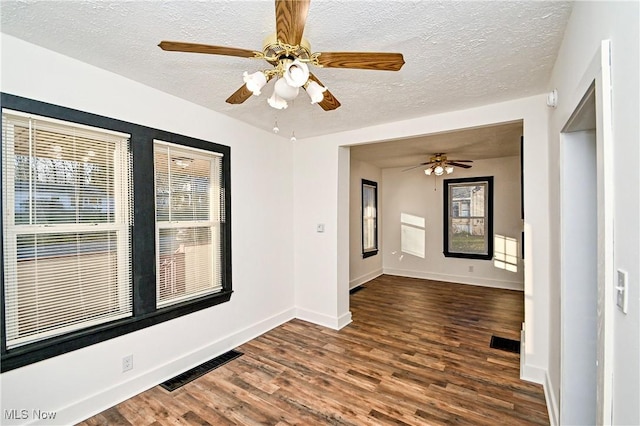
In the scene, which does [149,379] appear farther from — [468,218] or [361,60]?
[468,218]

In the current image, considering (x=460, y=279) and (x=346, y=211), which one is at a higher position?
(x=346, y=211)

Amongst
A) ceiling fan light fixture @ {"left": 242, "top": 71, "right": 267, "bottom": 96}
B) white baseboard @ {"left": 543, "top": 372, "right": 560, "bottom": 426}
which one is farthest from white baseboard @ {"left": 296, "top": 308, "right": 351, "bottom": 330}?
ceiling fan light fixture @ {"left": 242, "top": 71, "right": 267, "bottom": 96}

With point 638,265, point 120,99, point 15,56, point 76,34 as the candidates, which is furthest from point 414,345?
point 15,56

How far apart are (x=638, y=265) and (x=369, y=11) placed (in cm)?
153

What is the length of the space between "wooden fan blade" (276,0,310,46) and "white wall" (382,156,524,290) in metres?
5.46

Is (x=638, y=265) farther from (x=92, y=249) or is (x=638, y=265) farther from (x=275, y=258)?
(x=275, y=258)

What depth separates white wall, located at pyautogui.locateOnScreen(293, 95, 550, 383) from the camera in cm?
248

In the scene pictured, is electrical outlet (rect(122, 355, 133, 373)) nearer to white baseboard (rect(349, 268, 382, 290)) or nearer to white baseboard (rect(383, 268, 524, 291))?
white baseboard (rect(349, 268, 382, 290))

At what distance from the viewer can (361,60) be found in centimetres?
146

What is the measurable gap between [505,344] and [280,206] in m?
3.13

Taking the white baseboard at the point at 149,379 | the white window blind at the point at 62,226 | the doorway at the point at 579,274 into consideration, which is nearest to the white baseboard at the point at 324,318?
the white baseboard at the point at 149,379

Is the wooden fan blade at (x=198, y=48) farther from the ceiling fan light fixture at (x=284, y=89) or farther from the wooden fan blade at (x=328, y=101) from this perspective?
the wooden fan blade at (x=328, y=101)

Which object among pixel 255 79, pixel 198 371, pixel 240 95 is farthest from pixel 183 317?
pixel 255 79

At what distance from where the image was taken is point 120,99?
2250mm
